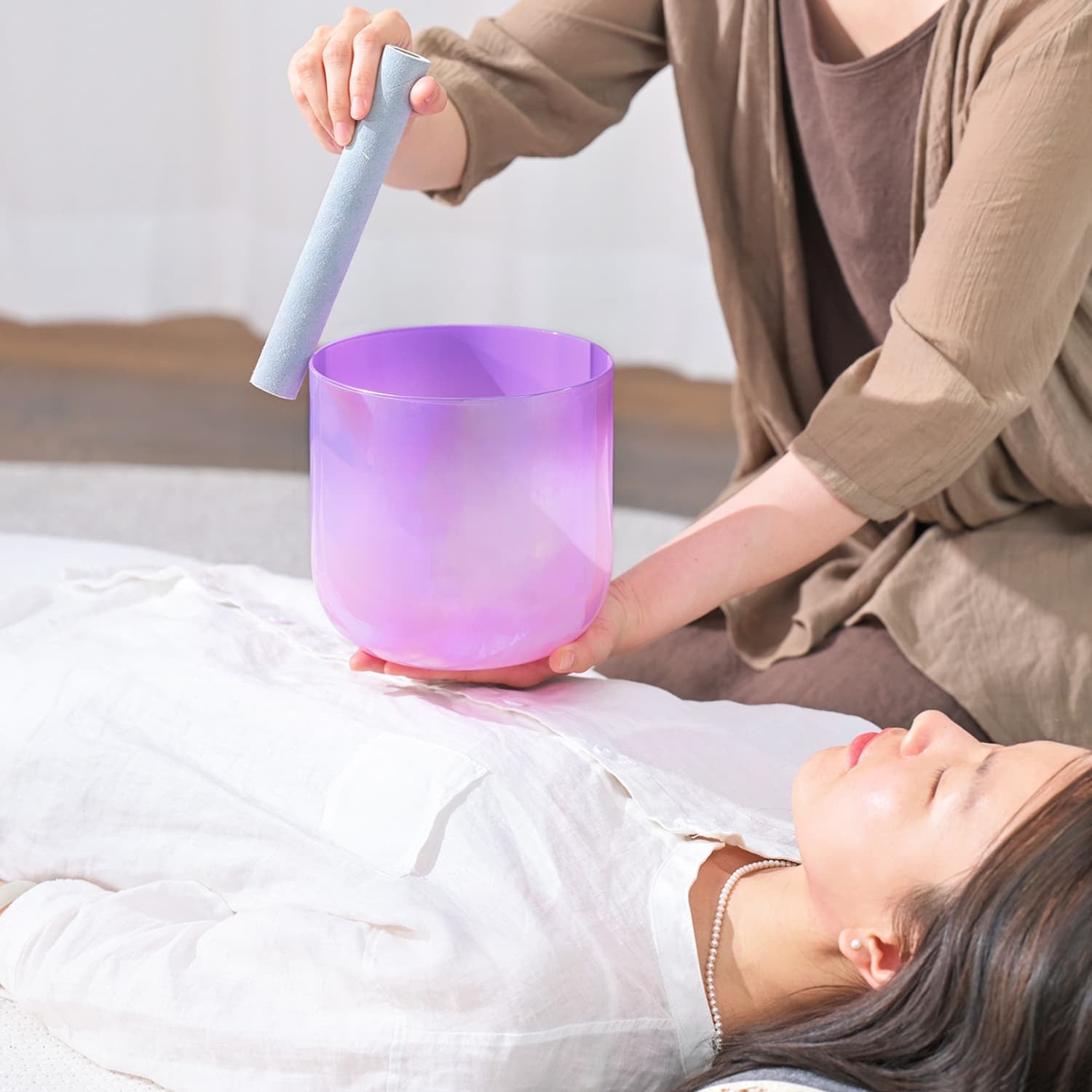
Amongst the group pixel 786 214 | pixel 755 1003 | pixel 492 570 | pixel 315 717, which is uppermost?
pixel 786 214

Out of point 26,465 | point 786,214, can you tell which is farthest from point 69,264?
point 786,214

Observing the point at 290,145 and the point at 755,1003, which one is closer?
the point at 755,1003

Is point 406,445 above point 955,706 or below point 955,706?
above

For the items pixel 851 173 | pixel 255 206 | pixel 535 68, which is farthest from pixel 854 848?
pixel 255 206

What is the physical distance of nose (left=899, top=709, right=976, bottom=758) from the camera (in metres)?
0.93

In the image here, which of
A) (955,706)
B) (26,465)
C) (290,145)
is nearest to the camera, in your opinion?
(955,706)

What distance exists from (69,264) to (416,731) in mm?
2289

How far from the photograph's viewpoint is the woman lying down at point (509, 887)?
845 millimetres

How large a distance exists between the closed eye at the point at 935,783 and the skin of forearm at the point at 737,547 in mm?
256

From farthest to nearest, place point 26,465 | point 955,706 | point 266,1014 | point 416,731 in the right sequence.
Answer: point 26,465
point 955,706
point 416,731
point 266,1014

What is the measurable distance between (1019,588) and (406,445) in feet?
1.88

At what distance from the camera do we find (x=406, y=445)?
903 millimetres

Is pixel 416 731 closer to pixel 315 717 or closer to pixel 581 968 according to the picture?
pixel 315 717

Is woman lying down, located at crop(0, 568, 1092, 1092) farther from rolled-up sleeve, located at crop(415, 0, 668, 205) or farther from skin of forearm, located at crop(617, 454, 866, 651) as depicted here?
rolled-up sleeve, located at crop(415, 0, 668, 205)
